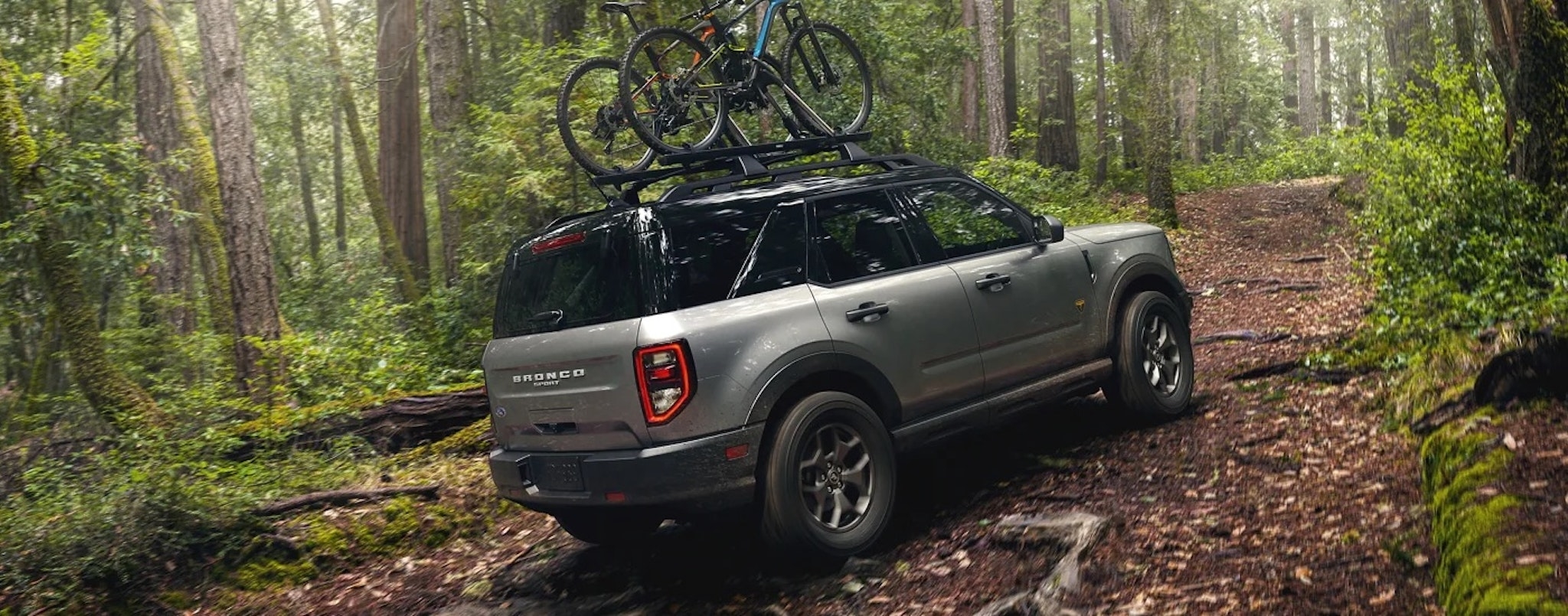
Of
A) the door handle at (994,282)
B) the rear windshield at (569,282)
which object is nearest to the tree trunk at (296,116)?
the rear windshield at (569,282)

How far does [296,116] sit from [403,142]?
1252cm

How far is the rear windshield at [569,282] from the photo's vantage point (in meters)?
5.17

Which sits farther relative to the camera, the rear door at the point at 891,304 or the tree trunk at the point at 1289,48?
the tree trunk at the point at 1289,48

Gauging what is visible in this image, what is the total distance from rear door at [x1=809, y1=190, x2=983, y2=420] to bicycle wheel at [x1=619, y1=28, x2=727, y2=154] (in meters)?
1.13

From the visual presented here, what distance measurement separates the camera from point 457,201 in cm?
1284

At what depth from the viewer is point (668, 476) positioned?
491 centimetres

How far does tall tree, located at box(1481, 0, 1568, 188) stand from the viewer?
7695mm

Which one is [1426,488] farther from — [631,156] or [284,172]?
[284,172]

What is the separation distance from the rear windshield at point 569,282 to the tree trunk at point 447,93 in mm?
9252

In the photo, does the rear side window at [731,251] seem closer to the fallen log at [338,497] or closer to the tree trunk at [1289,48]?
the fallen log at [338,497]

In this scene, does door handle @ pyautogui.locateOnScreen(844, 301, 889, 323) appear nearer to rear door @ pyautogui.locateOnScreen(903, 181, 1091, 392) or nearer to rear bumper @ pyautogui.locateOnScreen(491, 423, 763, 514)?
rear door @ pyautogui.locateOnScreen(903, 181, 1091, 392)

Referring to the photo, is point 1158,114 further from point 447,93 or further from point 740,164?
point 740,164

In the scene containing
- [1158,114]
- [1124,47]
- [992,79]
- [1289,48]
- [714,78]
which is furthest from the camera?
[1289,48]

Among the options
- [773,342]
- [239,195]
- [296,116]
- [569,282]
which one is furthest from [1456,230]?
[296,116]
